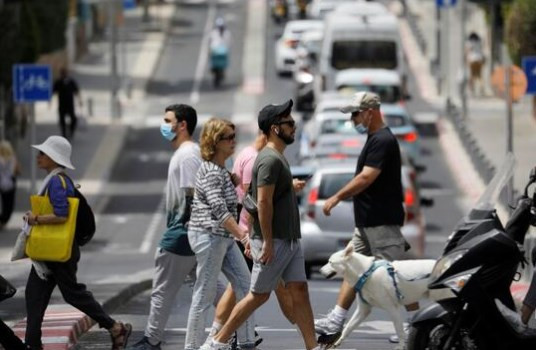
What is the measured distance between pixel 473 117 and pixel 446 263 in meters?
35.7

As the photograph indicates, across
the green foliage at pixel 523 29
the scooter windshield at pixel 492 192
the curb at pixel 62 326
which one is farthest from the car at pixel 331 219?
the scooter windshield at pixel 492 192

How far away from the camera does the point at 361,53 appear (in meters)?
45.4

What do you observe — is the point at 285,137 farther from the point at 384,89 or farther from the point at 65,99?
the point at 65,99

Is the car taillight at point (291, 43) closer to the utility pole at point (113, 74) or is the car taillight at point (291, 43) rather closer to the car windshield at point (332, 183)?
the utility pole at point (113, 74)

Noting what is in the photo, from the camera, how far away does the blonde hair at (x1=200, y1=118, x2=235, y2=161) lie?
13.7 m

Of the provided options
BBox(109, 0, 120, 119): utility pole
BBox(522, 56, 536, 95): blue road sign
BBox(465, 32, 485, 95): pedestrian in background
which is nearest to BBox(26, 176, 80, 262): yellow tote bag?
BBox(522, 56, 536, 95): blue road sign

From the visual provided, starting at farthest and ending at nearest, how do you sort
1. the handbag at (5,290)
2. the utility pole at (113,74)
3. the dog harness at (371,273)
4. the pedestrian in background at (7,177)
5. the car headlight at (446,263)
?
1. the utility pole at (113,74)
2. the pedestrian in background at (7,177)
3. the dog harness at (371,273)
4. the handbag at (5,290)
5. the car headlight at (446,263)

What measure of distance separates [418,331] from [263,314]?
561 cm

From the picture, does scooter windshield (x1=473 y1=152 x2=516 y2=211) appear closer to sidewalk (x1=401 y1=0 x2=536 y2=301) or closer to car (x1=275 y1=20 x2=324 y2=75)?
sidewalk (x1=401 y1=0 x2=536 y2=301)

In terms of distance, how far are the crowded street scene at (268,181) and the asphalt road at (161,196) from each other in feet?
0.26

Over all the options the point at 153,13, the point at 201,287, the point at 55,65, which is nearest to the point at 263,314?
the point at 201,287

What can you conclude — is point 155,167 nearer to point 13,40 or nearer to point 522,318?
point 13,40

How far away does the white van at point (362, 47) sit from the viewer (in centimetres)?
4528

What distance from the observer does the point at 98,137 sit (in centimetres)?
4634
